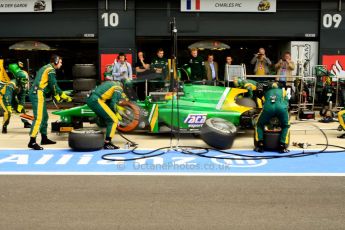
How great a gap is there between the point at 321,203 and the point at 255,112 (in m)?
5.15

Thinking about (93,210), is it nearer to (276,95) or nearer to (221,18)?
(276,95)

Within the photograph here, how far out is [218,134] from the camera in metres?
9.32

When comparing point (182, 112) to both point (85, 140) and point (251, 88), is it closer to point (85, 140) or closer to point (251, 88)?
point (251, 88)

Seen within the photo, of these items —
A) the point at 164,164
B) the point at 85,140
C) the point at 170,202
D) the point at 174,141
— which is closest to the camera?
the point at 170,202

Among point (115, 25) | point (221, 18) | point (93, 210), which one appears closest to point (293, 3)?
point (221, 18)

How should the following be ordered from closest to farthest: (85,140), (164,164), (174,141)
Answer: (164,164) → (85,140) → (174,141)

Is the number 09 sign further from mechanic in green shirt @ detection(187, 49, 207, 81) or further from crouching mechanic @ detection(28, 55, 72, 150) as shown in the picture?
crouching mechanic @ detection(28, 55, 72, 150)

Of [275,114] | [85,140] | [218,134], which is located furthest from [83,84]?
[275,114]

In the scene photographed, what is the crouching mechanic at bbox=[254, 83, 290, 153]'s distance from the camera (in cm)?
892

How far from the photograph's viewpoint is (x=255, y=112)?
10.8 meters

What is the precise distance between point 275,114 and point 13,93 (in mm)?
6869

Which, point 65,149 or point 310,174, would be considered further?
point 65,149

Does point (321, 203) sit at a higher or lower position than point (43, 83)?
lower

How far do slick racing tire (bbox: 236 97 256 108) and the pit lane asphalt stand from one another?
419 centimetres
